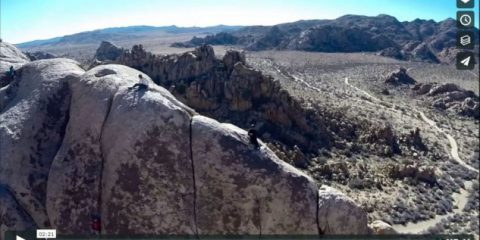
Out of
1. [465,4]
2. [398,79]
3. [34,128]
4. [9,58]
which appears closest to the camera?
[34,128]

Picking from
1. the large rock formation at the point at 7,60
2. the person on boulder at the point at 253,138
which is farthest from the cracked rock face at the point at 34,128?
the person on boulder at the point at 253,138

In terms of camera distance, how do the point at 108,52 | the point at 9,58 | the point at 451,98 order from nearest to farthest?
the point at 9,58 < the point at 451,98 < the point at 108,52

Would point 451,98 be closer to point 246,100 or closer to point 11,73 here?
point 246,100

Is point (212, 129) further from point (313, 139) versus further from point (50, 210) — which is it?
point (313, 139)

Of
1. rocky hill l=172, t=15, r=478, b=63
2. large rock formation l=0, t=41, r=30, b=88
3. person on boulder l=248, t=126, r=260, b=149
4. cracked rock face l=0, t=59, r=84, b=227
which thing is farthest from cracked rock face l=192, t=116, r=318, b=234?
rocky hill l=172, t=15, r=478, b=63

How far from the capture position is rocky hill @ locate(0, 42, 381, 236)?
359 inches

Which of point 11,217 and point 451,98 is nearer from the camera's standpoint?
point 11,217

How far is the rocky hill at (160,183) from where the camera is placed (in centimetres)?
911

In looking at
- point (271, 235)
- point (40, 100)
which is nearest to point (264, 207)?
point (271, 235)

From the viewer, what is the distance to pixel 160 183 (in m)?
9.10

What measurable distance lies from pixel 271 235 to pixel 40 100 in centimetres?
550

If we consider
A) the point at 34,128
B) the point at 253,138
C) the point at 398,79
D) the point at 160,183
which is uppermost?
the point at 34,128

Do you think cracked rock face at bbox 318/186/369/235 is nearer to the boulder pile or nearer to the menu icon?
the menu icon

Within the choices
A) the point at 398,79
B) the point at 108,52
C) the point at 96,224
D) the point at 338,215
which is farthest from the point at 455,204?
the point at 108,52
